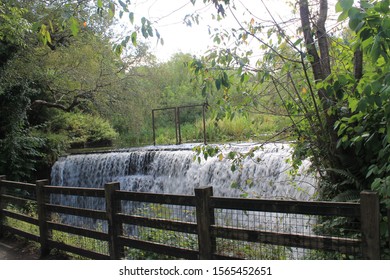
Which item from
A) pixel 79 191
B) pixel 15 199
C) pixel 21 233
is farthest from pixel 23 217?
pixel 79 191

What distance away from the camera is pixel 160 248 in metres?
4.06

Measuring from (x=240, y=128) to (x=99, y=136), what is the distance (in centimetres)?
832

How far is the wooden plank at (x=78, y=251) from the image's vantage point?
465 cm

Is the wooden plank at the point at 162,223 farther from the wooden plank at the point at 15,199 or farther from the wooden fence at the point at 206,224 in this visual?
the wooden plank at the point at 15,199

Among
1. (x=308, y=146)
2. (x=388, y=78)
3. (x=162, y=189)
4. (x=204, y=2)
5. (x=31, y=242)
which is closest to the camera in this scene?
(x=388, y=78)

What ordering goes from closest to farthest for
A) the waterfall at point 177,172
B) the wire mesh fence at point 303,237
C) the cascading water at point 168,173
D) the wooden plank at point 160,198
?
the wire mesh fence at point 303,237, the wooden plank at point 160,198, the waterfall at point 177,172, the cascading water at point 168,173

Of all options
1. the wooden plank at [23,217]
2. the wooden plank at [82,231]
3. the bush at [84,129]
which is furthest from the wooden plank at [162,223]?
the bush at [84,129]

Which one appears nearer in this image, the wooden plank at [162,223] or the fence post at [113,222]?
the wooden plank at [162,223]

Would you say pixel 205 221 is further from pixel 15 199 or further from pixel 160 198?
pixel 15 199

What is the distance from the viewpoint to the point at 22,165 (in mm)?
12695

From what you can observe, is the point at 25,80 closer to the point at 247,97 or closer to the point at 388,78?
the point at 247,97

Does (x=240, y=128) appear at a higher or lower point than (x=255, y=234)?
higher

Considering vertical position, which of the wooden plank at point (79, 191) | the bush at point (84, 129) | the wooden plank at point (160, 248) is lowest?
the wooden plank at point (160, 248)

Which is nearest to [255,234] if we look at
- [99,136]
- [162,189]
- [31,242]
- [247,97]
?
[247,97]
